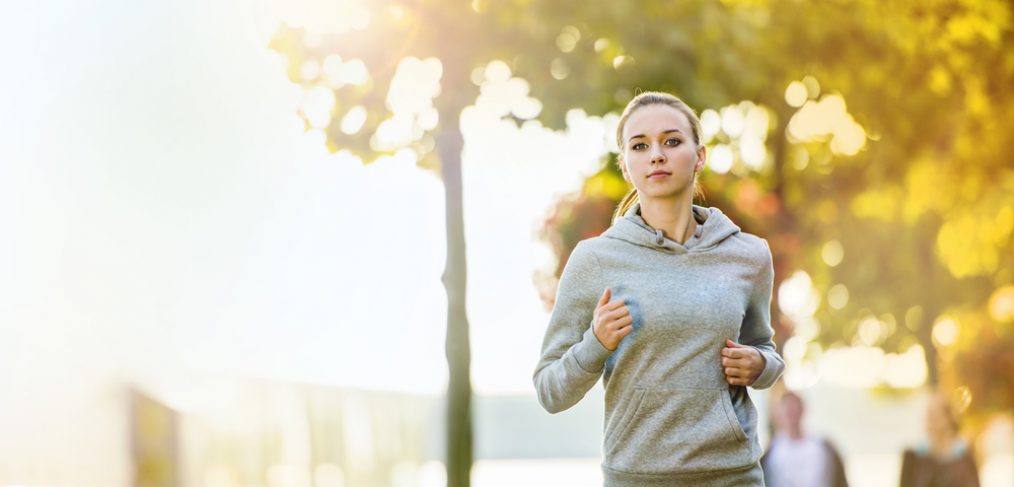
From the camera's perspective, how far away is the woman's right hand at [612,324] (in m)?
3.13

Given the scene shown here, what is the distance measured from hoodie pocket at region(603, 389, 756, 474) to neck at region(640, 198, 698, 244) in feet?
1.38

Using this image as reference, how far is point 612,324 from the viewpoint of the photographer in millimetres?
3135

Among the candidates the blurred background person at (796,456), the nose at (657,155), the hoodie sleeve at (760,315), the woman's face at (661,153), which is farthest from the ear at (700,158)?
the blurred background person at (796,456)

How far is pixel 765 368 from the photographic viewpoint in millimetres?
3268

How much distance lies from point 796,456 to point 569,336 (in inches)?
231

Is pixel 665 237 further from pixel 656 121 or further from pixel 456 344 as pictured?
pixel 456 344

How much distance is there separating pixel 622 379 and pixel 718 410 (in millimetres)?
247

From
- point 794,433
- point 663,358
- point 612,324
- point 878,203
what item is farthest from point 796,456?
point 878,203

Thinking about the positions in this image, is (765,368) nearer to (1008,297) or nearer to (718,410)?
(718,410)

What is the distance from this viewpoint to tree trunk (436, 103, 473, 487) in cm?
814

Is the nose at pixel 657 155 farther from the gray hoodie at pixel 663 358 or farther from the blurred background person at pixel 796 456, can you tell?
the blurred background person at pixel 796 456

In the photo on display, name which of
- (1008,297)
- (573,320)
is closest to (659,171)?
(573,320)

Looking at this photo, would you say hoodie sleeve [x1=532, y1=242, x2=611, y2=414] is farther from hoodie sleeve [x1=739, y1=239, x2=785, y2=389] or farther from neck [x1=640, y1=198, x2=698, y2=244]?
hoodie sleeve [x1=739, y1=239, x2=785, y2=389]

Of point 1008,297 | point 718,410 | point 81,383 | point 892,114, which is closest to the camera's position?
point 718,410
